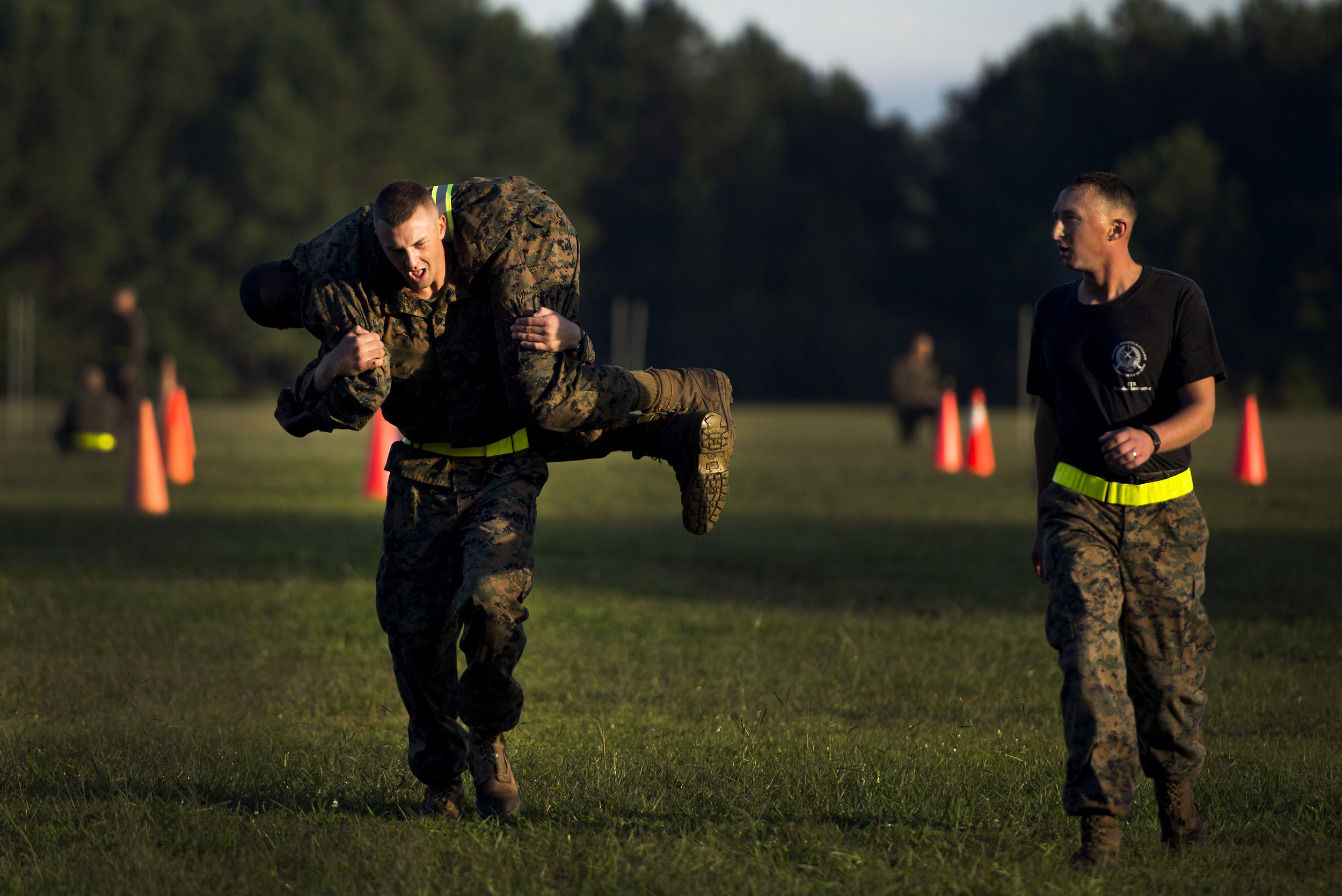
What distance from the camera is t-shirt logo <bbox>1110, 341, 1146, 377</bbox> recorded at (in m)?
4.52

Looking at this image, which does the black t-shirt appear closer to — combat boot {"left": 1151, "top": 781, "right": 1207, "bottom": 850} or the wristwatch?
the wristwatch

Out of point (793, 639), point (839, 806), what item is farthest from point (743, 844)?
point (793, 639)

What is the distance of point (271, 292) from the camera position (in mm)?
4895

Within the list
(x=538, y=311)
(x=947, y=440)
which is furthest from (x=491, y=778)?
(x=947, y=440)

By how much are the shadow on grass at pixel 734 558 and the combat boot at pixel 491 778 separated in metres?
4.96

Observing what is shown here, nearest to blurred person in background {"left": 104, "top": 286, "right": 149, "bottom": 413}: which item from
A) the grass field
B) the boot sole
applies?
the grass field

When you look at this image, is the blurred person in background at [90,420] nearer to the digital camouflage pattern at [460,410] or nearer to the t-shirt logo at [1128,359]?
the digital camouflage pattern at [460,410]

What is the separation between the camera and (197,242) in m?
53.5

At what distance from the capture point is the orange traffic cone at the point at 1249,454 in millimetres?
18078

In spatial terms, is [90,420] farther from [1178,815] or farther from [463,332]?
[1178,815]

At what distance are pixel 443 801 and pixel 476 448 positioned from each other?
3.92 ft

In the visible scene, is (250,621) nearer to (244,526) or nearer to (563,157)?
(244,526)

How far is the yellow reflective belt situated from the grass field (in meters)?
6.53

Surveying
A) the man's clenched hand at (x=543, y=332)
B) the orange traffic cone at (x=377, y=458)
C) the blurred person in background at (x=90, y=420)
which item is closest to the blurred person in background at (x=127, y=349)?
the blurred person in background at (x=90, y=420)
